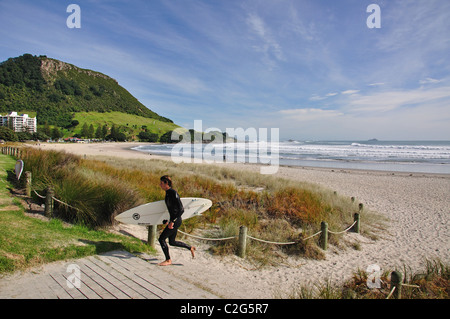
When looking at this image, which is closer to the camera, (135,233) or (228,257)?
(228,257)

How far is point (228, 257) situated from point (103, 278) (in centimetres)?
283

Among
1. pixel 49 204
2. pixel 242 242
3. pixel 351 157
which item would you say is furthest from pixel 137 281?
pixel 351 157

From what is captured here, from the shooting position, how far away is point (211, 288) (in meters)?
4.12

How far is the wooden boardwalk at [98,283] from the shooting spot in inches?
131

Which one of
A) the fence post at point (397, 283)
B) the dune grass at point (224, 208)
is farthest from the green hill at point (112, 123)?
the fence post at point (397, 283)

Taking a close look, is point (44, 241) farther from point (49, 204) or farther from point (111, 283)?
point (111, 283)

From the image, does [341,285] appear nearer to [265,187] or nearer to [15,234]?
[15,234]

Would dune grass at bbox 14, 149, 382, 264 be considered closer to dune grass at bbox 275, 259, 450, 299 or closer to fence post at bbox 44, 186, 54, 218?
fence post at bbox 44, 186, 54, 218

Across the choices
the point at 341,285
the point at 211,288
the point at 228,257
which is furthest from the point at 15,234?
the point at 341,285

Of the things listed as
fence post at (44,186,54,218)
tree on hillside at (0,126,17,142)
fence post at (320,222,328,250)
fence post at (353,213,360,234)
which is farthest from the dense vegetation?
fence post at (320,222,328,250)

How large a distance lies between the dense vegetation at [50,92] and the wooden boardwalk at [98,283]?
133237 millimetres

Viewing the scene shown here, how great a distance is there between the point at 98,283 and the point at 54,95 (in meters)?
178

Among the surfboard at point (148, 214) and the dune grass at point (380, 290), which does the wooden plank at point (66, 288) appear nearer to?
the surfboard at point (148, 214)

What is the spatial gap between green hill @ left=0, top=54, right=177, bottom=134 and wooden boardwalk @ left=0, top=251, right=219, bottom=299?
5139 inches
